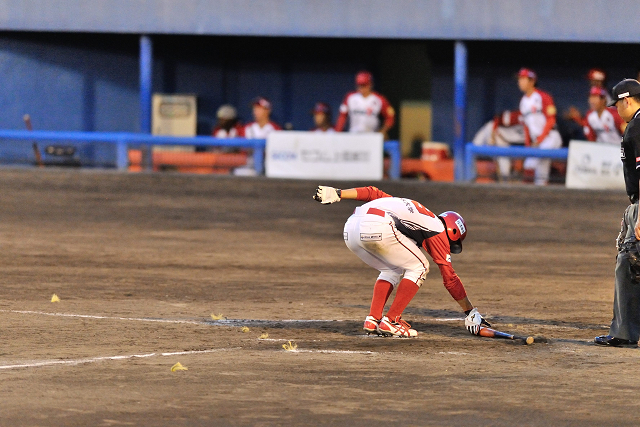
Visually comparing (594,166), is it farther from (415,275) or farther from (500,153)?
(415,275)

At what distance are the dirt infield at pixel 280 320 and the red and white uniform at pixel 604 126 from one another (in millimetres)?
1128

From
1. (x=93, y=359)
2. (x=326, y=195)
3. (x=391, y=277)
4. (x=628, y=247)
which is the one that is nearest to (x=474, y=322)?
(x=391, y=277)

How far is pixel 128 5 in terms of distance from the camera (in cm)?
2014

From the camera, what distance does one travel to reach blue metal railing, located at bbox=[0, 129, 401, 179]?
18.4 metres

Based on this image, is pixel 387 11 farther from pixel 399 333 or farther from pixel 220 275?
pixel 399 333

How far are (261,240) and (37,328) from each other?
18.2 feet

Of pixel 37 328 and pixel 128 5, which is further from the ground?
pixel 128 5

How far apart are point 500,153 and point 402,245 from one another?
1000 centimetres

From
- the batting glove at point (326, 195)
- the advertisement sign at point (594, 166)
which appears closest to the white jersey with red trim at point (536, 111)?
the advertisement sign at point (594, 166)

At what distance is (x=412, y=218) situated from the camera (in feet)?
26.4

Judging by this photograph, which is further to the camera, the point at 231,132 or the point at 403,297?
the point at 231,132

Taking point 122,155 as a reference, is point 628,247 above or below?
below

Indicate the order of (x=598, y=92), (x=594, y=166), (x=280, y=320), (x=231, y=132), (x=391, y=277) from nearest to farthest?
(x=391, y=277) < (x=280, y=320) < (x=594, y=166) < (x=598, y=92) < (x=231, y=132)

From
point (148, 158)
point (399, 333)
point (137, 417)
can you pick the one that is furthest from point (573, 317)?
point (148, 158)
